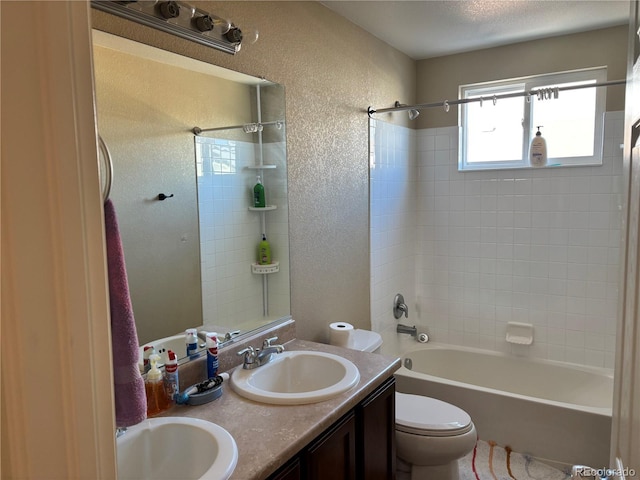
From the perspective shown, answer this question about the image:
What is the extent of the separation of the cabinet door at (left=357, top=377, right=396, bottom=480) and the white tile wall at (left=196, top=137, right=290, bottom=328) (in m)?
0.64

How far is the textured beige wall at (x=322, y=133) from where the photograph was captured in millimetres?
2111

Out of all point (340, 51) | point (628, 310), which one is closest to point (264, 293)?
point (340, 51)

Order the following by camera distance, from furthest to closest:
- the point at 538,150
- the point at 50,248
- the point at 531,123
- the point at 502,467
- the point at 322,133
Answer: the point at 531,123 < the point at 538,150 < the point at 502,467 < the point at 322,133 < the point at 50,248

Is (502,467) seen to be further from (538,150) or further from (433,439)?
(538,150)

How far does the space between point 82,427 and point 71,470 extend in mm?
45

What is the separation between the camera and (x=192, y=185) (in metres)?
1.82

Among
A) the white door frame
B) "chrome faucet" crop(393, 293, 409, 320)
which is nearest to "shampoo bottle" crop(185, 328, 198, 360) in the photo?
the white door frame

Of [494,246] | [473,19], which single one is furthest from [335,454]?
[473,19]

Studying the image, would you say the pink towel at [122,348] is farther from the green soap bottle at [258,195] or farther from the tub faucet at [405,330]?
the tub faucet at [405,330]

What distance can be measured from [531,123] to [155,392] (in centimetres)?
304

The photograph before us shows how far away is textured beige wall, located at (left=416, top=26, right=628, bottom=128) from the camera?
2949mm

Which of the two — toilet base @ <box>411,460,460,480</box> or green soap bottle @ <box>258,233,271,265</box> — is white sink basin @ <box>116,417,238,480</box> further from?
toilet base @ <box>411,460,460,480</box>

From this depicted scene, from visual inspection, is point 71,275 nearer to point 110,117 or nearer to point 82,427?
point 82,427

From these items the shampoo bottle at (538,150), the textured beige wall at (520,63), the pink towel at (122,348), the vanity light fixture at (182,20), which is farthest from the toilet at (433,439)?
the textured beige wall at (520,63)
